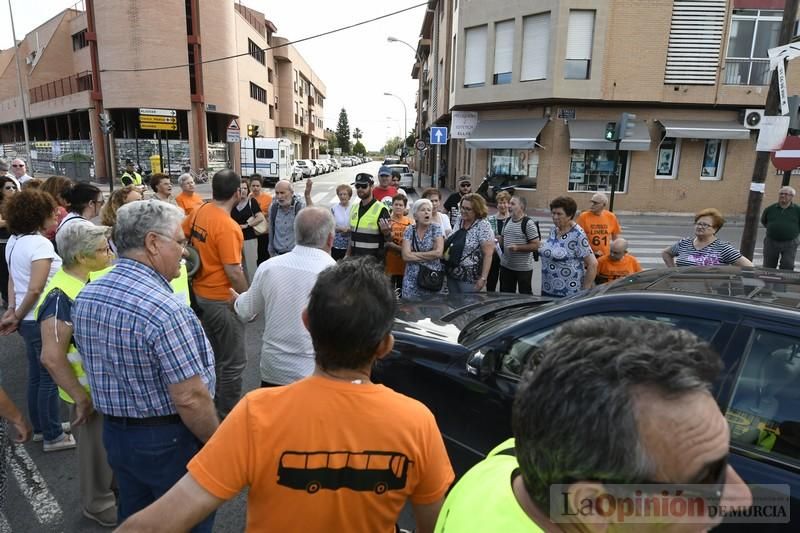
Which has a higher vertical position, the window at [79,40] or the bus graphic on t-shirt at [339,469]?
the window at [79,40]

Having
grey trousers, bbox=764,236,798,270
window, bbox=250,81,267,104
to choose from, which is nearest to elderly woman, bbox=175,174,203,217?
grey trousers, bbox=764,236,798,270

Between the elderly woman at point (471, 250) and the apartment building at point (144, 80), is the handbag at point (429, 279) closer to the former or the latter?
the elderly woman at point (471, 250)

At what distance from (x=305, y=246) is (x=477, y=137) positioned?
1909 centimetres

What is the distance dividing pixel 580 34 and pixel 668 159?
240 inches

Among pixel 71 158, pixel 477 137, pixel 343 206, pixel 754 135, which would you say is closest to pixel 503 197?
pixel 343 206

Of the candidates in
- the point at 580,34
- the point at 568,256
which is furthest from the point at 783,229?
the point at 580,34

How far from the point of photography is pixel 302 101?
70.5 meters

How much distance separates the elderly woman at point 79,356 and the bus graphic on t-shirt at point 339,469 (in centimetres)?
183

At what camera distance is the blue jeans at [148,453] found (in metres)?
2.00

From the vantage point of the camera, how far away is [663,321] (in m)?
2.28

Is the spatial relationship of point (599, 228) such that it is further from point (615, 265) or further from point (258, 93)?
point (258, 93)

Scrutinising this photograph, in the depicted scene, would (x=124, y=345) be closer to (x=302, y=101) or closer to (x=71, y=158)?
(x=71, y=158)

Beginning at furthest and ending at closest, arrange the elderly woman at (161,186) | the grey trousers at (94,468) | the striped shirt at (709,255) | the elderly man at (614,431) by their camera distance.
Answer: the elderly woman at (161,186) → the striped shirt at (709,255) → the grey trousers at (94,468) → the elderly man at (614,431)

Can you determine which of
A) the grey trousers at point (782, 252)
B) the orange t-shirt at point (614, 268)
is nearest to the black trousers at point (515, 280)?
the orange t-shirt at point (614, 268)
